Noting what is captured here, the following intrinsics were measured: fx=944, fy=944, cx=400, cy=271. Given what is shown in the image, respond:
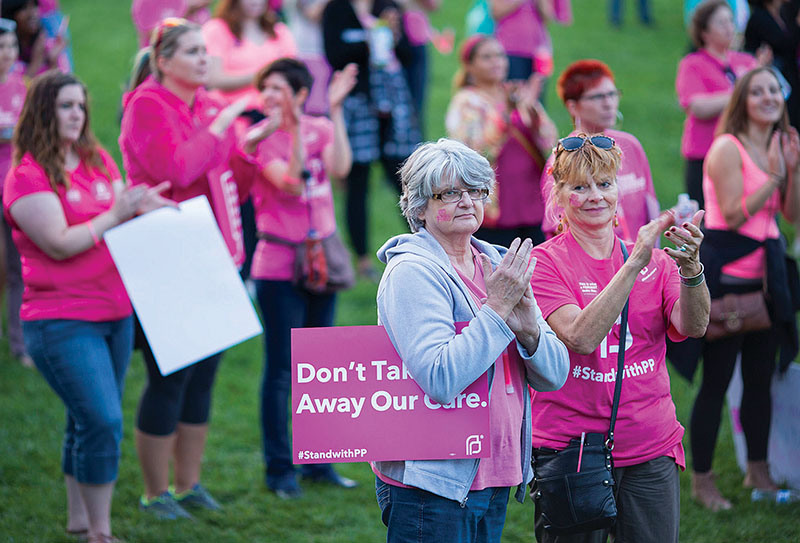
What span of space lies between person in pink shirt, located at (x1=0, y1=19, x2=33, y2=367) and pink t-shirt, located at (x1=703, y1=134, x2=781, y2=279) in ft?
14.4

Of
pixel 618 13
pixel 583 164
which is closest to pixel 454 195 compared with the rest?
pixel 583 164

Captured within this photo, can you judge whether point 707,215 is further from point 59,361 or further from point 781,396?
point 59,361

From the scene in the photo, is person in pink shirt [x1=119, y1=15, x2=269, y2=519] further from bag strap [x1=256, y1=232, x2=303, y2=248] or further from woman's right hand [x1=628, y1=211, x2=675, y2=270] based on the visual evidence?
woman's right hand [x1=628, y1=211, x2=675, y2=270]

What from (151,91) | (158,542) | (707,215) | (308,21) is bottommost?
(158,542)

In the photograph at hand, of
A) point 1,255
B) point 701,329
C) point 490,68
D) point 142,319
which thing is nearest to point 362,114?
point 490,68

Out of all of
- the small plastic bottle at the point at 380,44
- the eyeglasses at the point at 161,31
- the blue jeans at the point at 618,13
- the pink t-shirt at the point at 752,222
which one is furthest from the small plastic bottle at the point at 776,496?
the blue jeans at the point at 618,13

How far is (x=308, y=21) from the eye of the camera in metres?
9.41

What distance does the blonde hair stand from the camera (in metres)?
3.41

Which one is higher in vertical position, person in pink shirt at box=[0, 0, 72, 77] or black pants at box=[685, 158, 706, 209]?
person in pink shirt at box=[0, 0, 72, 77]

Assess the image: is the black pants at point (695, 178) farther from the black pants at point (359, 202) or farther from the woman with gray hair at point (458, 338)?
the woman with gray hair at point (458, 338)

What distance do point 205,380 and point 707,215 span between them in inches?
114

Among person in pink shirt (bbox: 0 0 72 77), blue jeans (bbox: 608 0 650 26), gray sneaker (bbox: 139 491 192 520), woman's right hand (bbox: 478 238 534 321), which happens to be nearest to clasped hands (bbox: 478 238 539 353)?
woman's right hand (bbox: 478 238 534 321)

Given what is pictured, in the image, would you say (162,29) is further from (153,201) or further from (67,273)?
(67,273)

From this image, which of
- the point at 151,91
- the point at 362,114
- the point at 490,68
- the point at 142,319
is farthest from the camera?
the point at 362,114
